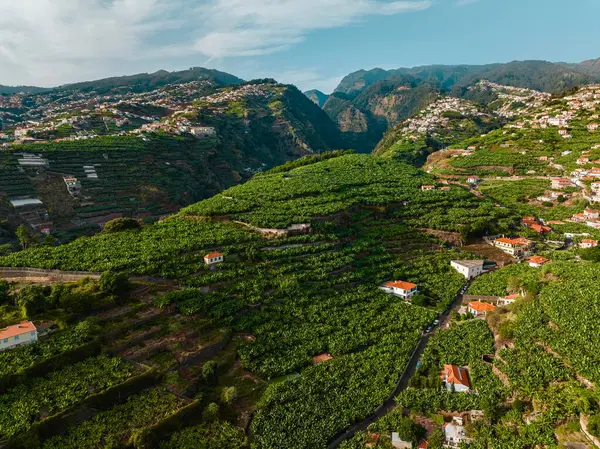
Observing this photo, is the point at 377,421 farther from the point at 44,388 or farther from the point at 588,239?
the point at 588,239

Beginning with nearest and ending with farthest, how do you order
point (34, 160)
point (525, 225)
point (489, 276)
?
point (489, 276), point (525, 225), point (34, 160)

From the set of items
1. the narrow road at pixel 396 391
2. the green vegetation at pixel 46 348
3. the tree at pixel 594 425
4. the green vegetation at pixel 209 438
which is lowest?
the narrow road at pixel 396 391

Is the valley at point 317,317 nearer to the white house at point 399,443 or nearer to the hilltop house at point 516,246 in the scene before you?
the white house at point 399,443

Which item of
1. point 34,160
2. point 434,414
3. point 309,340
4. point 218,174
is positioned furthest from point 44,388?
point 218,174

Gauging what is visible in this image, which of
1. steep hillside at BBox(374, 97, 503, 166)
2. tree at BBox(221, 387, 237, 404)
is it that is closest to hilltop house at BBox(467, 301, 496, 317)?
tree at BBox(221, 387, 237, 404)

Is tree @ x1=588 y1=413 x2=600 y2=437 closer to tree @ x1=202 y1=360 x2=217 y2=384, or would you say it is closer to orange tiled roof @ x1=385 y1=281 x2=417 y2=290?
orange tiled roof @ x1=385 y1=281 x2=417 y2=290

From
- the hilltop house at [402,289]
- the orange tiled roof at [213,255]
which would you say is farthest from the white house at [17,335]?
the hilltop house at [402,289]

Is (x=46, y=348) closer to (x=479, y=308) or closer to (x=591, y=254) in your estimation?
(x=479, y=308)
